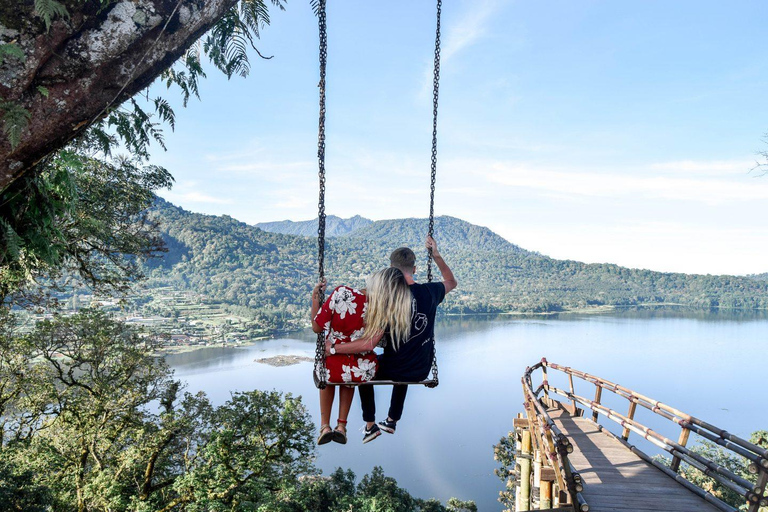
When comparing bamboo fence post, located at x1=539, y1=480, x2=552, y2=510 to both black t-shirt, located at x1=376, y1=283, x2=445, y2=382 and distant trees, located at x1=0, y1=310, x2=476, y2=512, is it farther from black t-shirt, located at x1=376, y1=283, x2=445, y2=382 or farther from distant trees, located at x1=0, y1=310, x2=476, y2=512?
distant trees, located at x1=0, y1=310, x2=476, y2=512

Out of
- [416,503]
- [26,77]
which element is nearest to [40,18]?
[26,77]

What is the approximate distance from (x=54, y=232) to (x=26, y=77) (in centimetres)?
104

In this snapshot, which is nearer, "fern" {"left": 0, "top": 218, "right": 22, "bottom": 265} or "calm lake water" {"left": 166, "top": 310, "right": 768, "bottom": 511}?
"fern" {"left": 0, "top": 218, "right": 22, "bottom": 265}

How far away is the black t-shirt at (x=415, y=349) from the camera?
2.64 m

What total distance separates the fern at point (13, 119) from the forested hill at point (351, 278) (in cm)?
7238

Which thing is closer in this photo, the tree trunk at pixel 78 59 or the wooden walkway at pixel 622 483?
the tree trunk at pixel 78 59

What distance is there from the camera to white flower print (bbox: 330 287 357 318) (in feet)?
8.14

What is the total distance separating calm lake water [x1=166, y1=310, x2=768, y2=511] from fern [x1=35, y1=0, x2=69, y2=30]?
90.4 ft

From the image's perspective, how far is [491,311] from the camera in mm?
90688

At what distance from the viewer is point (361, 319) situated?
8.18 ft

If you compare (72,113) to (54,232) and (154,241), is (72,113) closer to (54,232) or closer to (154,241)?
(54,232)

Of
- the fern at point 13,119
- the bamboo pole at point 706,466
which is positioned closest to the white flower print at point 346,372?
the fern at point 13,119

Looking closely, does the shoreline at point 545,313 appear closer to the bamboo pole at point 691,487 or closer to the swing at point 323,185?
the bamboo pole at point 691,487

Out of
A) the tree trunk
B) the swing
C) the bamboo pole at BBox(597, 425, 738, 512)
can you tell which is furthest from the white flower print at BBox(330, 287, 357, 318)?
the bamboo pole at BBox(597, 425, 738, 512)
